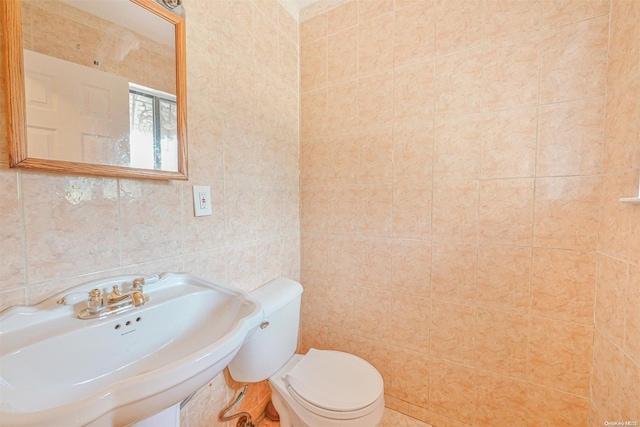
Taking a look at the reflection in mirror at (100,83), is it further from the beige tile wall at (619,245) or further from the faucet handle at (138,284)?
the beige tile wall at (619,245)

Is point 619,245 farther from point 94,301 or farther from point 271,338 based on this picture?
point 94,301

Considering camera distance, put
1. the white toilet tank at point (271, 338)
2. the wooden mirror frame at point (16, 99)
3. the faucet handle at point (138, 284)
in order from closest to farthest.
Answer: the wooden mirror frame at point (16, 99) → the faucet handle at point (138, 284) → the white toilet tank at point (271, 338)

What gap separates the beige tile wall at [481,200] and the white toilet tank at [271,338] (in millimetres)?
353

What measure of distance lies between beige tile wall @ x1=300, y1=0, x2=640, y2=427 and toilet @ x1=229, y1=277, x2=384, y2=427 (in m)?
0.31

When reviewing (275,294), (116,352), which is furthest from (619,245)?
(116,352)

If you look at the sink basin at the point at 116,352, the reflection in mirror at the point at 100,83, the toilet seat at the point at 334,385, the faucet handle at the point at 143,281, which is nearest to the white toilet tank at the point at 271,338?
the toilet seat at the point at 334,385

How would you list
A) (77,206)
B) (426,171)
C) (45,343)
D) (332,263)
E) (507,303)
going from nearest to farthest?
1. (45,343)
2. (77,206)
3. (507,303)
4. (426,171)
5. (332,263)

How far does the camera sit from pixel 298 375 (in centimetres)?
116

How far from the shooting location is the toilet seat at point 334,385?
3.26 ft

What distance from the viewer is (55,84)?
25.7 inches

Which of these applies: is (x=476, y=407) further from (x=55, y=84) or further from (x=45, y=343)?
(x=55, y=84)

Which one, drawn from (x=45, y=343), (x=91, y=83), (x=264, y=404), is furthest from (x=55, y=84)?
(x=264, y=404)

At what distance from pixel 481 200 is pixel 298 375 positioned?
Answer: 1.16m

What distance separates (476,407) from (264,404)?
1082 mm
